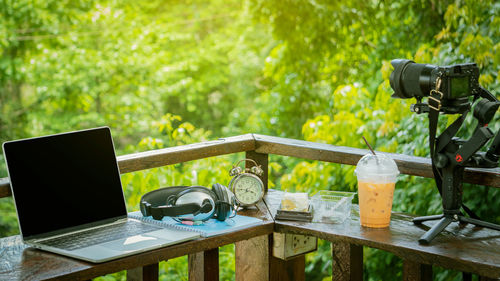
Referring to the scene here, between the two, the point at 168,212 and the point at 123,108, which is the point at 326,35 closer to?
the point at 168,212

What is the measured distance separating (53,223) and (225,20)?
343 inches

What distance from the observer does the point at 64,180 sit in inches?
71.2

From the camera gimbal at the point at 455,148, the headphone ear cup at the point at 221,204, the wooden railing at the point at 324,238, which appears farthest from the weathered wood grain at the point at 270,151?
the headphone ear cup at the point at 221,204

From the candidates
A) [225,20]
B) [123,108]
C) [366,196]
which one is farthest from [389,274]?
[225,20]

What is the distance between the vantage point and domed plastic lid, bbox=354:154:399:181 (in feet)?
6.10

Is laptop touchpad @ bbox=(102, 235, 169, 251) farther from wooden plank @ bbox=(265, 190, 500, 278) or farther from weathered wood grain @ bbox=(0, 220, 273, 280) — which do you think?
wooden plank @ bbox=(265, 190, 500, 278)

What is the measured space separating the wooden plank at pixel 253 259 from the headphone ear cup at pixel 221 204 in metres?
0.33

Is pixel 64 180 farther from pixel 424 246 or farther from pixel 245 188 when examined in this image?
pixel 424 246

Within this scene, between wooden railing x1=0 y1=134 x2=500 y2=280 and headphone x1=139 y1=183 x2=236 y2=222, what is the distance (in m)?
0.11

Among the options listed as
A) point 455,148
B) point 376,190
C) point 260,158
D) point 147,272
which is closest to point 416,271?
point 376,190

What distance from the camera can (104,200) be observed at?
6.24 ft

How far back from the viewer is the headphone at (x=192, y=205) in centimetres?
189

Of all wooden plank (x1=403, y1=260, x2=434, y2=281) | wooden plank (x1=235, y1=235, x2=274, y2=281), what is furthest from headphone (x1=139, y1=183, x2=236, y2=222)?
wooden plank (x1=403, y1=260, x2=434, y2=281)

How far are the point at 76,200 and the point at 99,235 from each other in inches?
5.3
